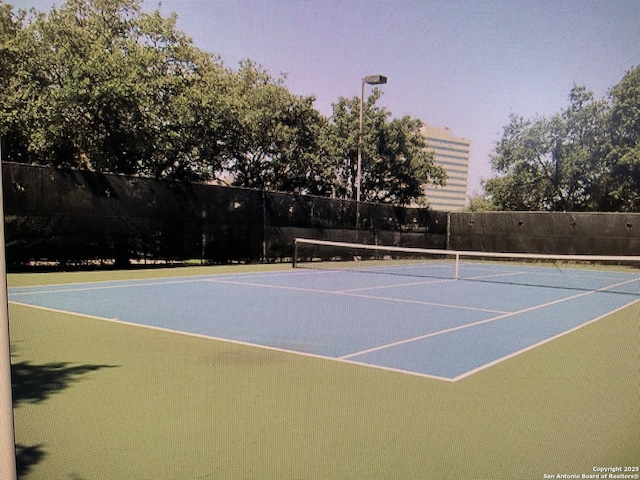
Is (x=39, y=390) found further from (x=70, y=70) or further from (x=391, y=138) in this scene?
(x=391, y=138)

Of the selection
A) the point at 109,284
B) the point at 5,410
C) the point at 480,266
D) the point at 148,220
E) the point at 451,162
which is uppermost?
the point at 451,162

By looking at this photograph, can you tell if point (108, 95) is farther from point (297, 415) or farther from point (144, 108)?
point (297, 415)

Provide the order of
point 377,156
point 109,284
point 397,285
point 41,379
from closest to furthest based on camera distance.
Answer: point 41,379 < point 109,284 < point 397,285 < point 377,156

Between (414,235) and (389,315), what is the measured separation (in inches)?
623

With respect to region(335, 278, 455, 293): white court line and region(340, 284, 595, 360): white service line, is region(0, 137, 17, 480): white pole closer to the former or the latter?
region(340, 284, 595, 360): white service line

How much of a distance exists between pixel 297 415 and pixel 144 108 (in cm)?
1407

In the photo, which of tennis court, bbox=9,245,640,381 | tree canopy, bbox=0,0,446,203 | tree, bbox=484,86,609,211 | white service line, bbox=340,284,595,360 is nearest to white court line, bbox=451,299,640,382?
tennis court, bbox=9,245,640,381

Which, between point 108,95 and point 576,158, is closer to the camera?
point 108,95

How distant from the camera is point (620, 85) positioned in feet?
80.8

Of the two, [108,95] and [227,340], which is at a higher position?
[108,95]

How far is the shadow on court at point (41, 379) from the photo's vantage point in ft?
12.1

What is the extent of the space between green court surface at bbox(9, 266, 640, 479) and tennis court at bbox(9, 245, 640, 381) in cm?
50

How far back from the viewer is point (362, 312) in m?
7.66

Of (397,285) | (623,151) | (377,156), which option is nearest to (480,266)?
(397,285)
